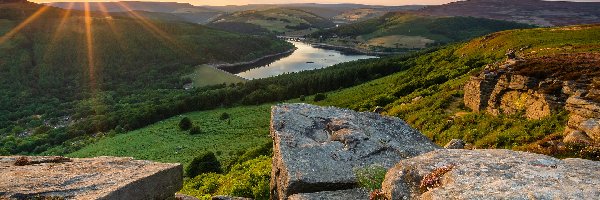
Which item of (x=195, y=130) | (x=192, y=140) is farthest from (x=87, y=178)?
(x=195, y=130)

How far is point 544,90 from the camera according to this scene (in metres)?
27.7

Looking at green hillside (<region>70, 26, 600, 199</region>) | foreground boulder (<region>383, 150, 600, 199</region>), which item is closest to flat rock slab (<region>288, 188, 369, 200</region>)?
foreground boulder (<region>383, 150, 600, 199</region>)

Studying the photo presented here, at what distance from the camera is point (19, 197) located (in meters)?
12.8

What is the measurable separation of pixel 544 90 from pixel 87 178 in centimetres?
2659

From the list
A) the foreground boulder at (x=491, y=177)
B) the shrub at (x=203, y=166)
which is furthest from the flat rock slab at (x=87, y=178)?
the shrub at (x=203, y=166)

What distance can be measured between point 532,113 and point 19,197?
28361mm

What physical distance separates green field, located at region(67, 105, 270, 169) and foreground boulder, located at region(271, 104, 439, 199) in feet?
136

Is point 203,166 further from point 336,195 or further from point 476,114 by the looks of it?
point 336,195

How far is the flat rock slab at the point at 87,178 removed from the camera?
13062mm

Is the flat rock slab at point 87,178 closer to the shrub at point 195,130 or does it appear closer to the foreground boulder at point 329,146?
the foreground boulder at point 329,146

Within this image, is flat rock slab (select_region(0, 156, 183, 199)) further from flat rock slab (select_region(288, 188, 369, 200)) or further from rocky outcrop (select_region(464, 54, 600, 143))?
rocky outcrop (select_region(464, 54, 600, 143))

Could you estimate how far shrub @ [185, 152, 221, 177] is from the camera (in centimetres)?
4819

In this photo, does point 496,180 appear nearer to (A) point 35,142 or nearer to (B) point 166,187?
(B) point 166,187

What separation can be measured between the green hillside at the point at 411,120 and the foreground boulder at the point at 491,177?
6695 millimetres
